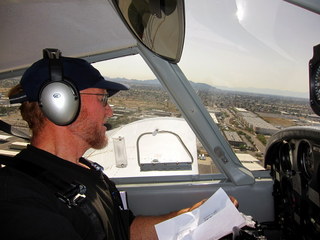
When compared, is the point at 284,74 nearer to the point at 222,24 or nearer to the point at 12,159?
the point at 222,24

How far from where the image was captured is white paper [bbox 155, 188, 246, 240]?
1.06 meters

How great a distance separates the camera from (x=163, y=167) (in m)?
1.98

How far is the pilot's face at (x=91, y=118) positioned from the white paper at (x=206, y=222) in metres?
0.59

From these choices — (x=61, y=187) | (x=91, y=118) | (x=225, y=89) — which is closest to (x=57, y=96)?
(x=91, y=118)

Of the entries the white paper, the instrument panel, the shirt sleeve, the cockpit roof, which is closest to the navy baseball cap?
the cockpit roof

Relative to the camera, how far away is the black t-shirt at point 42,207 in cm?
70

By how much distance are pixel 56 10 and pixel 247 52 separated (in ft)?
3.76

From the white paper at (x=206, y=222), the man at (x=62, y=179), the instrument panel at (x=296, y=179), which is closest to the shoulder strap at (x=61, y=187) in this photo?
the man at (x=62, y=179)

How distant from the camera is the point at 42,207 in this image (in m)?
0.77

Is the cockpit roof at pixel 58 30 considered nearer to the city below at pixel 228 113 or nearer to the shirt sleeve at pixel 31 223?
the city below at pixel 228 113

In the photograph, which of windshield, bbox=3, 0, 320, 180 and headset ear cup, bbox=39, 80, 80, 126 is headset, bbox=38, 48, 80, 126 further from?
windshield, bbox=3, 0, 320, 180

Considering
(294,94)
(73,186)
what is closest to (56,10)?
(73,186)

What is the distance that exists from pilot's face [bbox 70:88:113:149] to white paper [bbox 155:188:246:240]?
586mm

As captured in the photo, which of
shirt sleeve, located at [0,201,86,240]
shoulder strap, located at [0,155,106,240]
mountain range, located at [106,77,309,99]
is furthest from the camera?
mountain range, located at [106,77,309,99]
